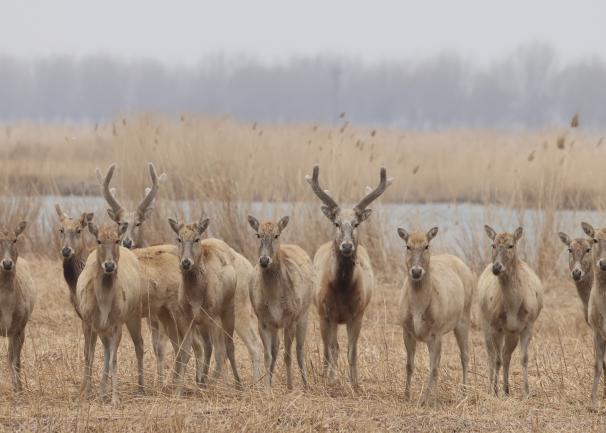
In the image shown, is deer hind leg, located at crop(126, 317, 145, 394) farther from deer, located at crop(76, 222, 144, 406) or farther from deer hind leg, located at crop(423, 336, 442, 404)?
deer hind leg, located at crop(423, 336, 442, 404)

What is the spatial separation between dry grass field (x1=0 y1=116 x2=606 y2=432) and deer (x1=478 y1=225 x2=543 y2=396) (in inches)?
12.1

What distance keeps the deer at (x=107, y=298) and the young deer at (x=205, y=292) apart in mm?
524

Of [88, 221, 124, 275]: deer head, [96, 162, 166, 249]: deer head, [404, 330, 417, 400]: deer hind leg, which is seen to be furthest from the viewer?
[96, 162, 166, 249]: deer head

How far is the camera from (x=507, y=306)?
462 inches

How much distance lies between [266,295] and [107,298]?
153 cm

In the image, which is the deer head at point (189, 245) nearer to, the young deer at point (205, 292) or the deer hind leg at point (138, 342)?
the young deer at point (205, 292)

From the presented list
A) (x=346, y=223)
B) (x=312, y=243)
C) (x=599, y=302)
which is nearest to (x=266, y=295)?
(x=346, y=223)

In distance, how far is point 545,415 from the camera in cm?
1012

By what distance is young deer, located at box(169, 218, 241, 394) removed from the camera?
1112 cm

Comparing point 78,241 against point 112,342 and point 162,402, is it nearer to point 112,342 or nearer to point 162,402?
point 112,342

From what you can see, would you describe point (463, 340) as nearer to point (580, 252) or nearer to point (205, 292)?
point (580, 252)

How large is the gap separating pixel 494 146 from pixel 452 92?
85.6 metres


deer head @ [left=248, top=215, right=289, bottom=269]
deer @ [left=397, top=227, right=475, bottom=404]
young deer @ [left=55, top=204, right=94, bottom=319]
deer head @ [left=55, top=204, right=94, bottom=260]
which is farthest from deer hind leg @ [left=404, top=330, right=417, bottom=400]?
deer head @ [left=55, top=204, right=94, bottom=260]

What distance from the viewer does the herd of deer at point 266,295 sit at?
10891 mm
